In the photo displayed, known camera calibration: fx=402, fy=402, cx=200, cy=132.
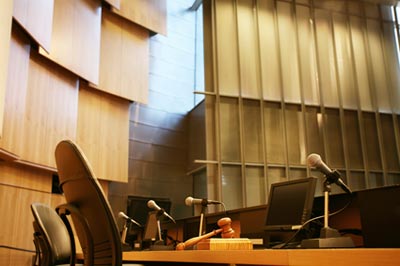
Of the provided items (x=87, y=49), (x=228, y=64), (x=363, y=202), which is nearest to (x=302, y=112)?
(x=228, y=64)

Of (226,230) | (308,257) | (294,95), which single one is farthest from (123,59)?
(308,257)

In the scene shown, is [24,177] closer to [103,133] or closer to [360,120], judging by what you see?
[103,133]

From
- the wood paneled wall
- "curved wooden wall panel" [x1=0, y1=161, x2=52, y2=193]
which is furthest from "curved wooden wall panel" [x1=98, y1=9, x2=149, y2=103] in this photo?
"curved wooden wall panel" [x1=0, y1=161, x2=52, y2=193]

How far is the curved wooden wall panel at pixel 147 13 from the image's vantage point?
699 centimetres

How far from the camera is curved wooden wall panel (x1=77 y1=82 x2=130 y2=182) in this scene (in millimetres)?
6164

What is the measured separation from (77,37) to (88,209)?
5.14m

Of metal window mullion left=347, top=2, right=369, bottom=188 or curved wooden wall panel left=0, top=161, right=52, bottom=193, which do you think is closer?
curved wooden wall panel left=0, top=161, right=52, bottom=193

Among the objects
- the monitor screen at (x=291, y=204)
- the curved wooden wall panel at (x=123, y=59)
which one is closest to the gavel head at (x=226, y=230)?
the monitor screen at (x=291, y=204)

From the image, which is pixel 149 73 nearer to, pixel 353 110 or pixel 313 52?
pixel 313 52

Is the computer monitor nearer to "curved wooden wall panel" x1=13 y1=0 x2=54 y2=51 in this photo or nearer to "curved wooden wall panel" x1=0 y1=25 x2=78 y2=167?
"curved wooden wall panel" x1=0 y1=25 x2=78 y2=167

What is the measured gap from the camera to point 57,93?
218 inches

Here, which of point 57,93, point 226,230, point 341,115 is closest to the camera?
point 226,230

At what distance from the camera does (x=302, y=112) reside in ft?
23.7

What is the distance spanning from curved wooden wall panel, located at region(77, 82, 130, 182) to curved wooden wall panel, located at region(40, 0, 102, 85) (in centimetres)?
42
